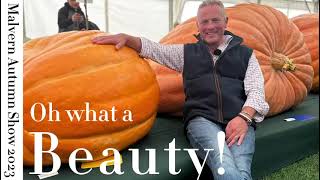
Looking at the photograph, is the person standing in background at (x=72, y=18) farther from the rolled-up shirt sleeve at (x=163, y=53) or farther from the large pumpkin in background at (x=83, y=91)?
the rolled-up shirt sleeve at (x=163, y=53)

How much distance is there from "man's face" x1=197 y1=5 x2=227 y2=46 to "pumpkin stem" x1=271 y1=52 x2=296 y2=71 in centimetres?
48

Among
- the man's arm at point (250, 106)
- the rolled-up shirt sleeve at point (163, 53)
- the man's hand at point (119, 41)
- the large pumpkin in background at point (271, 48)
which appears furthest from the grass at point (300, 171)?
the man's hand at point (119, 41)

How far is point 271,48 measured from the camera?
82.4 inches

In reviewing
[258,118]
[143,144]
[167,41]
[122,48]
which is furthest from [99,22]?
[258,118]

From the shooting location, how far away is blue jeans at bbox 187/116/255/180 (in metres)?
1.42

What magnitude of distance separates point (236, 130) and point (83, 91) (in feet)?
1.70

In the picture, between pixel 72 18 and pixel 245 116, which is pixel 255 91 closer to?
pixel 245 116

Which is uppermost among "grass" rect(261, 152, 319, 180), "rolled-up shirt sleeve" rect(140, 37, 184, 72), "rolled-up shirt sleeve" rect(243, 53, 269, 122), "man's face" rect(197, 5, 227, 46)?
"man's face" rect(197, 5, 227, 46)

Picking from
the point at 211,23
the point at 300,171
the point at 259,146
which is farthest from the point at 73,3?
the point at 300,171

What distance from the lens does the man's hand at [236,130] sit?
1.55m

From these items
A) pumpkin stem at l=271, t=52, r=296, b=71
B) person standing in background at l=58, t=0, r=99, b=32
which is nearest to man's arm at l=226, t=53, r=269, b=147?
pumpkin stem at l=271, t=52, r=296, b=71

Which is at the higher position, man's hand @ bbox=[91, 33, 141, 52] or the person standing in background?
the person standing in background

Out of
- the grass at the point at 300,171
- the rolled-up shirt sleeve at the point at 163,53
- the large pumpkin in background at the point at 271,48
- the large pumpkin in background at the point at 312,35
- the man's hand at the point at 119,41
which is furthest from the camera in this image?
the large pumpkin in background at the point at 312,35

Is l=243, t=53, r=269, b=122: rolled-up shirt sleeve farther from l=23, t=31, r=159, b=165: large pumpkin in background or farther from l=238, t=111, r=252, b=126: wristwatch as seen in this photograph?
l=23, t=31, r=159, b=165: large pumpkin in background
